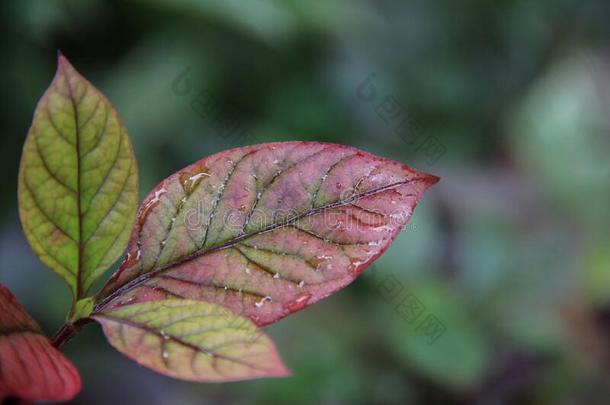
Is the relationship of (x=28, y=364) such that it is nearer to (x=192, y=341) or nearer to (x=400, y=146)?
(x=192, y=341)

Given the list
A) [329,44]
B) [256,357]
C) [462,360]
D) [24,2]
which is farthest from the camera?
[329,44]

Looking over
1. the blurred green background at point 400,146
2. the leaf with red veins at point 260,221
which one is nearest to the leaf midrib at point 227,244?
the leaf with red veins at point 260,221

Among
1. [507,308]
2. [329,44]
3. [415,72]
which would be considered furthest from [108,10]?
[507,308]

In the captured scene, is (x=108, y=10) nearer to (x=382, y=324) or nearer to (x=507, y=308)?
(x=382, y=324)

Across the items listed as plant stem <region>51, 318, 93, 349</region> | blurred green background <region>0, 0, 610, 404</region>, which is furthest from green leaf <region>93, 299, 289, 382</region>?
blurred green background <region>0, 0, 610, 404</region>

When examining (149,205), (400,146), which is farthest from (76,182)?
(400,146)

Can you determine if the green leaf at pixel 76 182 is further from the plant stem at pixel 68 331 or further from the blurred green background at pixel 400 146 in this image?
the blurred green background at pixel 400 146

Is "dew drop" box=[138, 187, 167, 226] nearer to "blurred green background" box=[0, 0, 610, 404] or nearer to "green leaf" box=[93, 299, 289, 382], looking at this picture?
"green leaf" box=[93, 299, 289, 382]
